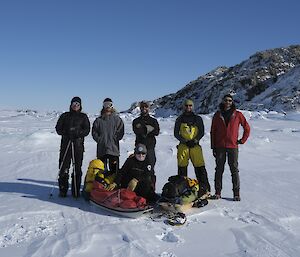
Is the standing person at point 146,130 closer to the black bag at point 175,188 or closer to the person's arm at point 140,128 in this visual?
the person's arm at point 140,128

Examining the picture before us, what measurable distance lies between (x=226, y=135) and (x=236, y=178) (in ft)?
2.83

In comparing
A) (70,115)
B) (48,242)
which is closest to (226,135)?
(70,115)

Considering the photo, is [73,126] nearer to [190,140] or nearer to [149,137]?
[149,137]

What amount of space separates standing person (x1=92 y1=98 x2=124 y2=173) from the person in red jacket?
1892mm

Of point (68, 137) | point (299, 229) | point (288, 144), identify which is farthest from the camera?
point (288, 144)

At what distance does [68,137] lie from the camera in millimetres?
7398

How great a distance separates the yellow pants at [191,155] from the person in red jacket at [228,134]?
1.13ft

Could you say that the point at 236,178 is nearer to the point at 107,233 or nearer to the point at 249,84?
the point at 107,233

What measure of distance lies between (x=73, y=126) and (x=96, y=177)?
1082mm

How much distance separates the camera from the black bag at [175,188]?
21.7 ft

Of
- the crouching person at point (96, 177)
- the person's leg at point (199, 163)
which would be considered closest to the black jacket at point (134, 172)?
the crouching person at point (96, 177)

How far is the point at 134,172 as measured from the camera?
22.6 ft

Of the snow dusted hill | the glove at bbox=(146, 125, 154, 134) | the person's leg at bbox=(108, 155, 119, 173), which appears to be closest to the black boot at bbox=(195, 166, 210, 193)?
the glove at bbox=(146, 125, 154, 134)

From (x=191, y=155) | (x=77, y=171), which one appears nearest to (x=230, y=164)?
(x=191, y=155)
